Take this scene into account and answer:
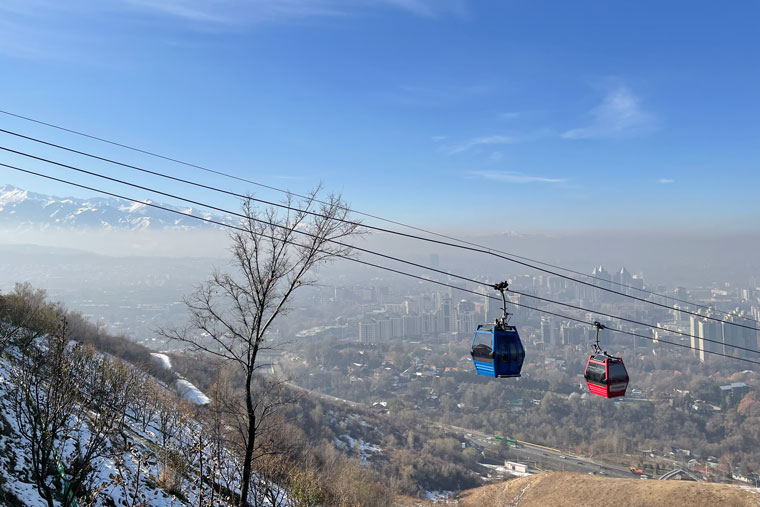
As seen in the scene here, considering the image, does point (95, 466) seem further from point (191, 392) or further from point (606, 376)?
point (191, 392)

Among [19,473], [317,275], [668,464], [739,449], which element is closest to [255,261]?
[317,275]

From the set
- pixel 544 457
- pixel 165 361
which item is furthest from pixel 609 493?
pixel 165 361

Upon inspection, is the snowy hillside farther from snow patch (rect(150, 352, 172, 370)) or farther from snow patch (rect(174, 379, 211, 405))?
snow patch (rect(150, 352, 172, 370))

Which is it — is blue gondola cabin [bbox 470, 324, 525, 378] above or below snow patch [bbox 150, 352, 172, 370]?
above

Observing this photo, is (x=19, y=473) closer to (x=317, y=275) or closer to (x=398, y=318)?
(x=317, y=275)

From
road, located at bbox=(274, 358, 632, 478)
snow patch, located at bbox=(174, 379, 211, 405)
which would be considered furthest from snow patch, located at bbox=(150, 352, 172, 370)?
road, located at bbox=(274, 358, 632, 478)

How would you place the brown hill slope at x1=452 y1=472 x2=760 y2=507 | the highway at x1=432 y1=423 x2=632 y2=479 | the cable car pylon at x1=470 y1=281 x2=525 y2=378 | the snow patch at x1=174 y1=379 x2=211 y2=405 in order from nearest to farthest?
the cable car pylon at x1=470 y1=281 x2=525 y2=378, the brown hill slope at x1=452 y1=472 x2=760 y2=507, the snow patch at x1=174 y1=379 x2=211 y2=405, the highway at x1=432 y1=423 x2=632 y2=479

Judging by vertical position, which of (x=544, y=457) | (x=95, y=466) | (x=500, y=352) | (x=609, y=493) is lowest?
(x=544, y=457)
